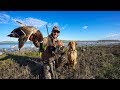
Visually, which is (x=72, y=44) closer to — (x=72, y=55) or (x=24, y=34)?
(x=72, y=55)

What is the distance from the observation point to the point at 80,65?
24.4 ft

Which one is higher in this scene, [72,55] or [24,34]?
[24,34]

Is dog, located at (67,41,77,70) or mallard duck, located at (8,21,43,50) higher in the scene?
mallard duck, located at (8,21,43,50)

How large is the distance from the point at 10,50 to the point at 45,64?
0.77m

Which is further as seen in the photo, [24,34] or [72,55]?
[72,55]

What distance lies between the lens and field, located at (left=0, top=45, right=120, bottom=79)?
726cm

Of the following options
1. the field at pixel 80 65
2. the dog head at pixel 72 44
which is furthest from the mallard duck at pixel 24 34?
the dog head at pixel 72 44

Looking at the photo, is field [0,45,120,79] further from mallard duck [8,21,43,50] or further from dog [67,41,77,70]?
mallard duck [8,21,43,50]

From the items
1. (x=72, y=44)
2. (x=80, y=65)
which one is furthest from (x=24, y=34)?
(x=80, y=65)

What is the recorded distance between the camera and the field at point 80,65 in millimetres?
7261

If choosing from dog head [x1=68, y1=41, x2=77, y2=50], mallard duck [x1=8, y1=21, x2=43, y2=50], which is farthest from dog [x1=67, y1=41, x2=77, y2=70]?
mallard duck [x1=8, y1=21, x2=43, y2=50]

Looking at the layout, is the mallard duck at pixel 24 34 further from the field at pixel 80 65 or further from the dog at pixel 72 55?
the dog at pixel 72 55
